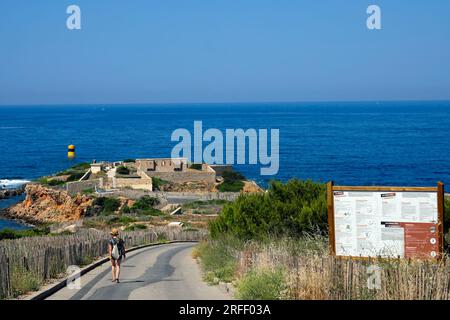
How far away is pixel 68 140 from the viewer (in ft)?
576

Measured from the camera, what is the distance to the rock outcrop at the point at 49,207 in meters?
62.7

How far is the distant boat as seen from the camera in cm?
8969

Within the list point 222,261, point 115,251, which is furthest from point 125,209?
point 115,251

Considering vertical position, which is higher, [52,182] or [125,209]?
[52,182]

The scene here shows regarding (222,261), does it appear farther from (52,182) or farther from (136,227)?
(52,182)

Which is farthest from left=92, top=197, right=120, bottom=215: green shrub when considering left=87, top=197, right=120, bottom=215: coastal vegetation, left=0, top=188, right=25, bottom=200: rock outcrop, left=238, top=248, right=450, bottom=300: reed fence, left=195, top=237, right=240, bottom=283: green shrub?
left=238, top=248, right=450, bottom=300: reed fence

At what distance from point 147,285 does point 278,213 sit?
6.21 metres

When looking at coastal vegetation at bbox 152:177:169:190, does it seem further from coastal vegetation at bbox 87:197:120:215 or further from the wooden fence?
the wooden fence

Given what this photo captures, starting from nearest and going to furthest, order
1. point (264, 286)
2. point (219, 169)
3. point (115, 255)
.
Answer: point (264, 286)
point (115, 255)
point (219, 169)

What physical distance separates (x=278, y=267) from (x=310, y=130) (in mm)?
177832

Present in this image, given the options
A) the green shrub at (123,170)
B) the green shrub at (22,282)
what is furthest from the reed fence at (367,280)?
the green shrub at (123,170)

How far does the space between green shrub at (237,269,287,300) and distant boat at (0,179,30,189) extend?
81.0 metres

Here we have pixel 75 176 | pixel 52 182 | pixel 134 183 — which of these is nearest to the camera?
pixel 134 183

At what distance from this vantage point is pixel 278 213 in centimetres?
2052
